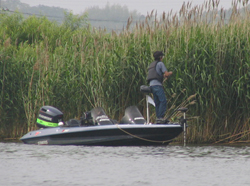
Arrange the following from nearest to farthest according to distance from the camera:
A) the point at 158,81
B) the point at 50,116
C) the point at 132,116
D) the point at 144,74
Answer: the point at 132,116 → the point at 158,81 → the point at 50,116 → the point at 144,74

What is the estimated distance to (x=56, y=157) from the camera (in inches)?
388

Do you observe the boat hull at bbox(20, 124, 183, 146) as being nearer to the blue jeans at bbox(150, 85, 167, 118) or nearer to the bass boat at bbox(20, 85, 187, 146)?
the bass boat at bbox(20, 85, 187, 146)

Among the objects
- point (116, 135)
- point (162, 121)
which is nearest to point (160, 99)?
point (162, 121)

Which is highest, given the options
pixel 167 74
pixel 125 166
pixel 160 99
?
pixel 167 74

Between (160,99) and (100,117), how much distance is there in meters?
1.29

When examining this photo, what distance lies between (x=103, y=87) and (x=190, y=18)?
2.60 metres

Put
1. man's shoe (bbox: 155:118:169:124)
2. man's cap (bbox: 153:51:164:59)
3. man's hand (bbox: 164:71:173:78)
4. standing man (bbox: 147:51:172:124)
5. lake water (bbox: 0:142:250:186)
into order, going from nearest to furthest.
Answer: lake water (bbox: 0:142:250:186) < man's shoe (bbox: 155:118:169:124) < man's hand (bbox: 164:71:173:78) < standing man (bbox: 147:51:172:124) < man's cap (bbox: 153:51:164:59)

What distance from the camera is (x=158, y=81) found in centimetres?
1220

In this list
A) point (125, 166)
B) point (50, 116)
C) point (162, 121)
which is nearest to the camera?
point (125, 166)

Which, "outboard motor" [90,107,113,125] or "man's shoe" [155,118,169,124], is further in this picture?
"outboard motor" [90,107,113,125]

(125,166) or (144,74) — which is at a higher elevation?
(144,74)

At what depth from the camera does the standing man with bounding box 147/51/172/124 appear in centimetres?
1206

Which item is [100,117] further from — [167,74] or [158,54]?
[158,54]

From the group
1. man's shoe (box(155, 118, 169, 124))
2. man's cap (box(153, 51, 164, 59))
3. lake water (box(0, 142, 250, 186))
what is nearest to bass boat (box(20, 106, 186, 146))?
man's shoe (box(155, 118, 169, 124))
